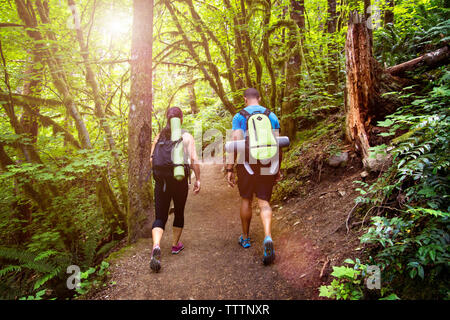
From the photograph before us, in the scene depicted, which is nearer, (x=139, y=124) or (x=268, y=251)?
(x=268, y=251)

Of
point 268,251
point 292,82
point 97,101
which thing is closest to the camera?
point 268,251

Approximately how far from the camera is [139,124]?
14.4 feet

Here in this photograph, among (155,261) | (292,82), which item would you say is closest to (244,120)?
(155,261)

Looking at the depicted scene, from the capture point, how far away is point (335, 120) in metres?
6.05

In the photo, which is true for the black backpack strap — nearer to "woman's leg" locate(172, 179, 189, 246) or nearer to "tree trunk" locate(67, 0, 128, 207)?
"woman's leg" locate(172, 179, 189, 246)

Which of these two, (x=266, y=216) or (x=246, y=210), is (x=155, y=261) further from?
(x=266, y=216)

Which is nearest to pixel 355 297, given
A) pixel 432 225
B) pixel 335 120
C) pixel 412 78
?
pixel 432 225

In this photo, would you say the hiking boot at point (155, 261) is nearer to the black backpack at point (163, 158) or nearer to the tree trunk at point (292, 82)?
the black backpack at point (163, 158)

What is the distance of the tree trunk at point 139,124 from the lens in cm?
438

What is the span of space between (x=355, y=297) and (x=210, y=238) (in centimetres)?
314

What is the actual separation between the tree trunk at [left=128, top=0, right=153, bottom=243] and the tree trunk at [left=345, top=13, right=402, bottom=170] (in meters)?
4.02

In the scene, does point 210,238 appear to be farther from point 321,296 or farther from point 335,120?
point 335,120

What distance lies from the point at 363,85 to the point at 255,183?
109 inches

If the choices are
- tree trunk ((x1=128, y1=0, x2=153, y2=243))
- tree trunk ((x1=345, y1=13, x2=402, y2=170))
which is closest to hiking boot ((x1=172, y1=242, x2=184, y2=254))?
tree trunk ((x1=128, y1=0, x2=153, y2=243))
